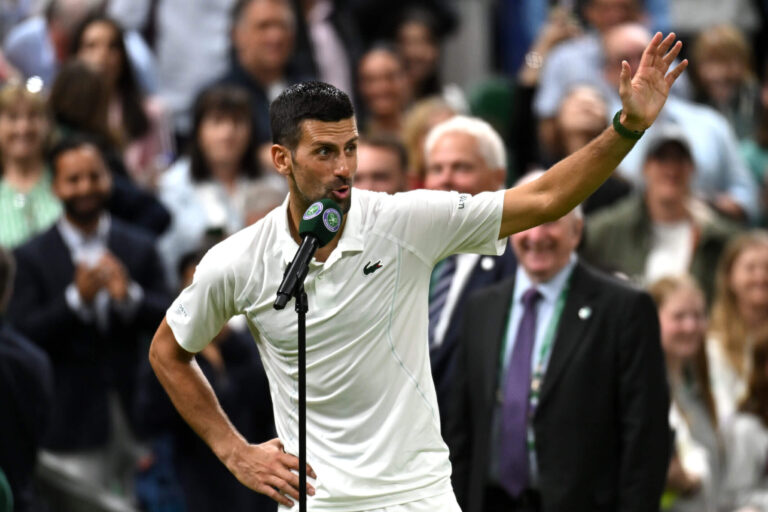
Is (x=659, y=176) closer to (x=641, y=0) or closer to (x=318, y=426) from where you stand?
(x=641, y=0)

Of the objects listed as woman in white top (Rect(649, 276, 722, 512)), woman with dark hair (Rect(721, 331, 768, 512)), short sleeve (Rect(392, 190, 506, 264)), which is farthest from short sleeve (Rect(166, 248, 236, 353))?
woman with dark hair (Rect(721, 331, 768, 512))

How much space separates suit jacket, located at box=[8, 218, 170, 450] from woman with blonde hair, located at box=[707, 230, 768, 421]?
295 cm

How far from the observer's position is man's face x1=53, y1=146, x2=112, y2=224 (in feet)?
26.7

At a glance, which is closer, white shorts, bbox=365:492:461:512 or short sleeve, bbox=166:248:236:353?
white shorts, bbox=365:492:461:512

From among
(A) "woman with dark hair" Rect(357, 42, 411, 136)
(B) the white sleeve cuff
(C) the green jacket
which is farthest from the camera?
(A) "woman with dark hair" Rect(357, 42, 411, 136)

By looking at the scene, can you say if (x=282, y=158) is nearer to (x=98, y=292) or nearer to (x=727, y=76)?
(x=98, y=292)

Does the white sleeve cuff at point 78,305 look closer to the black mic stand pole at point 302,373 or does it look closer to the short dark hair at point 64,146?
the short dark hair at point 64,146

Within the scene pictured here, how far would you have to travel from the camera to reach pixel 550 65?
1060 cm

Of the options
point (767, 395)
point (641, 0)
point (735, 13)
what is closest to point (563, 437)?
point (767, 395)

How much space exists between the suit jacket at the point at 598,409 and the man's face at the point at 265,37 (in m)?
4.52

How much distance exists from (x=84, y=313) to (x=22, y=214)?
2.92ft

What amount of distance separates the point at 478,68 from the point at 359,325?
27.2 feet

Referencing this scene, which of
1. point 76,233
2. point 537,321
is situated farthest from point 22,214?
point 537,321

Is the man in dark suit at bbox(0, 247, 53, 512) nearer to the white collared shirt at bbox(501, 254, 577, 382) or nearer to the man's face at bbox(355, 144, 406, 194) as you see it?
the man's face at bbox(355, 144, 406, 194)
